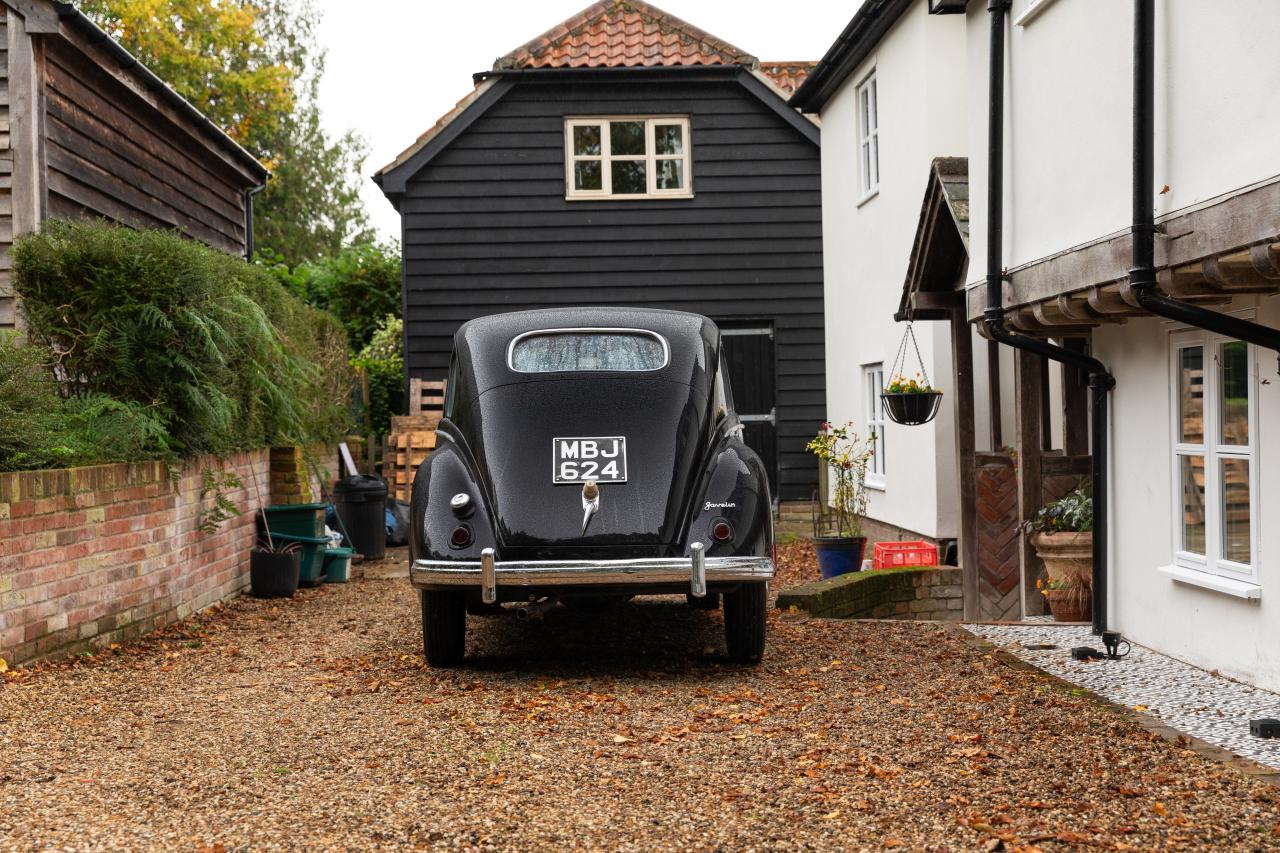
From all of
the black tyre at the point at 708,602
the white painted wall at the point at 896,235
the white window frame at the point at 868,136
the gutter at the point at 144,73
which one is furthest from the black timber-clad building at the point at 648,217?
the black tyre at the point at 708,602

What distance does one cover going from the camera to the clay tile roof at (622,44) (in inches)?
693

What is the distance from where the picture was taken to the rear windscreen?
7762 millimetres

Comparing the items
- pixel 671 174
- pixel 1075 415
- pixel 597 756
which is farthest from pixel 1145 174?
pixel 671 174

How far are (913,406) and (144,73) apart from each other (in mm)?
7738

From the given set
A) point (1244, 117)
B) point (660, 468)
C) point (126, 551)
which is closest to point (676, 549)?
point (660, 468)

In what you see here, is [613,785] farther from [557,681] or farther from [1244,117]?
[1244,117]

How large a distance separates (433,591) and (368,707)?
3.38 ft

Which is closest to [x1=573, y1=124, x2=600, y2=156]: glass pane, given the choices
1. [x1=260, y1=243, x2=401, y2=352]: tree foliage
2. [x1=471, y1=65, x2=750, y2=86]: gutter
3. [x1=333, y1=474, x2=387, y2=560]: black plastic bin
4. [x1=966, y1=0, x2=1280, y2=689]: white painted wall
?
[x1=471, y1=65, x2=750, y2=86]: gutter

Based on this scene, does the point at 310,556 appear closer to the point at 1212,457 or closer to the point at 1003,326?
the point at 1003,326

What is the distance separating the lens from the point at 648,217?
17812 millimetres

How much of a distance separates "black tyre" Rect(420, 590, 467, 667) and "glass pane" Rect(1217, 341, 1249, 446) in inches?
165

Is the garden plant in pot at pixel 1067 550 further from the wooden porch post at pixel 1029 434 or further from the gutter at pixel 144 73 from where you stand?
the gutter at pixel 144 73

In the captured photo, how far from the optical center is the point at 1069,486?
9.35m

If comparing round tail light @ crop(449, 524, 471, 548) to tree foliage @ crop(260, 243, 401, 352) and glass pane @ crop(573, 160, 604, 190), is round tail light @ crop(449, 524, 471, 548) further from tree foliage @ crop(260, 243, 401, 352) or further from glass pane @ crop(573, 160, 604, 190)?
tree foliage @ crop(260, 243, 401, 352)
